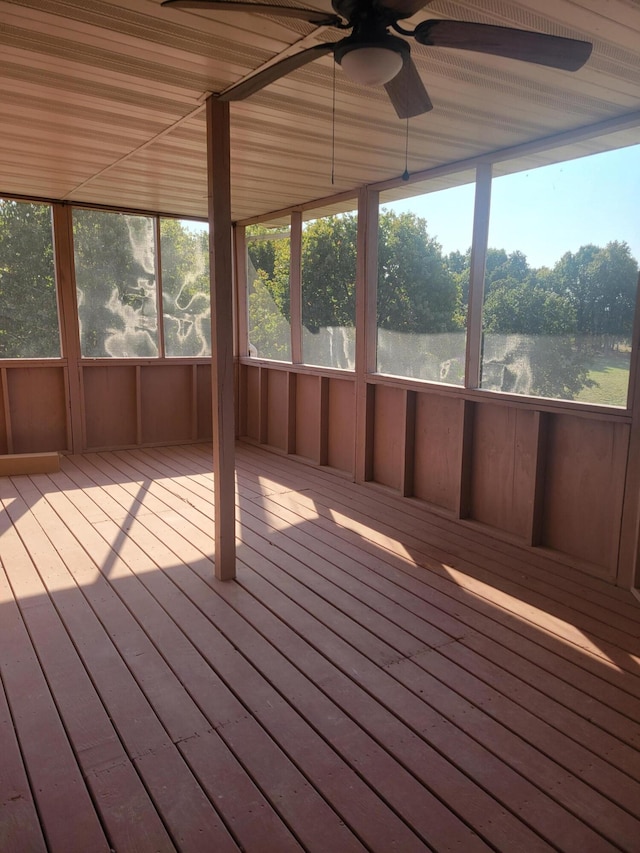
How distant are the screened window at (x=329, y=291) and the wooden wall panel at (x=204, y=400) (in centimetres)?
140

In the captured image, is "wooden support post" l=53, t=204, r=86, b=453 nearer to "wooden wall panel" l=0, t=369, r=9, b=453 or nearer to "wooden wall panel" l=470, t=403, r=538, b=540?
"wooden wall panel" l=0, t=369, r=9, b=453

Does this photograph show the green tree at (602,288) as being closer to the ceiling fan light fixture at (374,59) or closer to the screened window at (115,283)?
the ceiling fan light fixture at (374,59)

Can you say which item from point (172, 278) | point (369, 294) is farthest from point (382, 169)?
point (172, 278)

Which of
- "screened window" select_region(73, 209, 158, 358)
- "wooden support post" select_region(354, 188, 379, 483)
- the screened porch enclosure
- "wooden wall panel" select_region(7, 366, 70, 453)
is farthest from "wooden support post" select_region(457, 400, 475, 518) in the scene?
"wooden wall panel" select_region(7, 366, 70, 453)

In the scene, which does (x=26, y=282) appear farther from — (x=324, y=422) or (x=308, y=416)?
(x=324, y=422)

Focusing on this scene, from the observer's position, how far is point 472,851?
1580mm

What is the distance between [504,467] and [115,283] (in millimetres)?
4490

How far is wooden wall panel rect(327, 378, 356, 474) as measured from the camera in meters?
5.50

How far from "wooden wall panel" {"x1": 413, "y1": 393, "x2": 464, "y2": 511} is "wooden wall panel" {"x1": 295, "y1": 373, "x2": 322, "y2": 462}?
4.37 ft

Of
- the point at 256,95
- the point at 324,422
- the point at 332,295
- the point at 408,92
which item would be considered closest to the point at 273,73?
the point at 408,92

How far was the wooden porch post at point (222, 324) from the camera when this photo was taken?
300 centimetres

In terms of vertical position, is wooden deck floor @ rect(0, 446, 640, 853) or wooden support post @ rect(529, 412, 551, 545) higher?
wooden support post @ rect(529, 412, 551, 545)

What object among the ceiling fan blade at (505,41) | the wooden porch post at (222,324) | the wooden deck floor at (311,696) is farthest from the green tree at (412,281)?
the ceiling fan blade at (505,41)

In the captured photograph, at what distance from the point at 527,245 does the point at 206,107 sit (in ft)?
6.88
